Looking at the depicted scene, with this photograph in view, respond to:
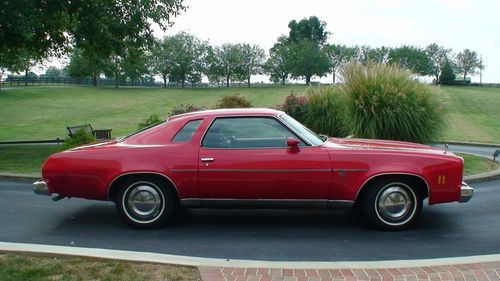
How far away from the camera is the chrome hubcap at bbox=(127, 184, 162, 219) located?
5910 millimetres

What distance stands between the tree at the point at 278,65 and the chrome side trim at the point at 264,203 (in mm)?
81997

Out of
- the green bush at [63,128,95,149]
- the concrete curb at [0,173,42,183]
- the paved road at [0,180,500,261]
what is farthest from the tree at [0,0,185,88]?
the paved road at [0,180,500,261]

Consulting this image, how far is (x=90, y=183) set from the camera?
233 inches

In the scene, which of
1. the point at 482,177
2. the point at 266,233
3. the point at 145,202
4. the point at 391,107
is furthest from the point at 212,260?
the point at 391,107

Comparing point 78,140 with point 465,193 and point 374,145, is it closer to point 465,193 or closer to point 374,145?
point 374,145

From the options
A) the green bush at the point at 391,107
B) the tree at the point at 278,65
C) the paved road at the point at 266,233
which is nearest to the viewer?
the paved road at the point at 266,233

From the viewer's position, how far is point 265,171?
5.71m

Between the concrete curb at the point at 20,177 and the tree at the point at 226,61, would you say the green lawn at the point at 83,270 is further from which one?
the tree at the point at 226,61

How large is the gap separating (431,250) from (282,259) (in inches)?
61.2

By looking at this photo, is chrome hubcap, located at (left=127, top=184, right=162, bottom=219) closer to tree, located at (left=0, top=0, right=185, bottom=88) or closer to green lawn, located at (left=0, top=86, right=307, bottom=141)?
tree, located at (left=0, top=0, right=185, bottom=88)

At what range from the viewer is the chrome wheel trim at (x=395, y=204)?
5758 mm

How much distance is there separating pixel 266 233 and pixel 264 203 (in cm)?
34

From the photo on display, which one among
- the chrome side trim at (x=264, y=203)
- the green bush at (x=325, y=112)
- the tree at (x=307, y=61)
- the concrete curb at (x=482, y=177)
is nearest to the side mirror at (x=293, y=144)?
the chrome side trim at (x=264, y=203)

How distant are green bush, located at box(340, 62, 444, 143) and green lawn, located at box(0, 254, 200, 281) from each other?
282 inches
